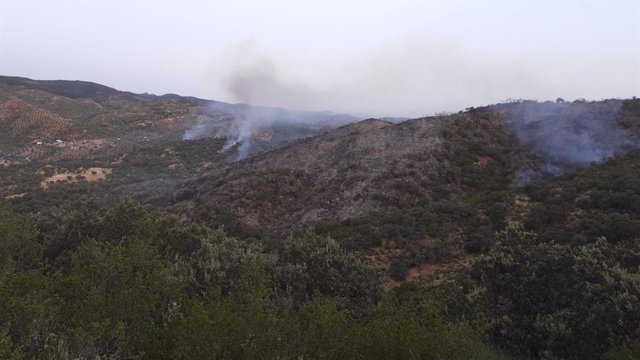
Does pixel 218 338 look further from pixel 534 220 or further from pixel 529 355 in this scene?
pixel 534 220

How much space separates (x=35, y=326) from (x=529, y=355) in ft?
36.1

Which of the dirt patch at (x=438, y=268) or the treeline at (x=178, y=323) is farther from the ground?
the treeline at (x=178, y=323)

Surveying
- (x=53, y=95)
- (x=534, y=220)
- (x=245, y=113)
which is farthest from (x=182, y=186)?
(x=53, y=95)

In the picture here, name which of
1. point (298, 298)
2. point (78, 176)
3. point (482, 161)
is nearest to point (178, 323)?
point (298, 298)

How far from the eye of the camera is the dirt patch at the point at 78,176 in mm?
53125

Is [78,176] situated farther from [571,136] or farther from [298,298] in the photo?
[571,136]

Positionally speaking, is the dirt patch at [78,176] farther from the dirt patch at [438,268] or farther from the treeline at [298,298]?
Result: the dirt patch at [438,268]

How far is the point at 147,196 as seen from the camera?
44781 millimetres

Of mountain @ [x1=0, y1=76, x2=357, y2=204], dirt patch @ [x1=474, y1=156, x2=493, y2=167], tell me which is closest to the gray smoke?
dirt patch @ [x1=474, y1=156, x2=493, y2=167]

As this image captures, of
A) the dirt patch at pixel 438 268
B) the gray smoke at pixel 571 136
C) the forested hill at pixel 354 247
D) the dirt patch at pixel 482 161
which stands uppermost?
the gray smoke at pixel 571 136

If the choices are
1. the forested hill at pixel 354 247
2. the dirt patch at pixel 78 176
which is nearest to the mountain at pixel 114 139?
the dirt patch at pixel 78 176

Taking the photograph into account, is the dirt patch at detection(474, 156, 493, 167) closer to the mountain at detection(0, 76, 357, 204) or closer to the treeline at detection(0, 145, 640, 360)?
the treeline at detection(0, 145, 640, 360)

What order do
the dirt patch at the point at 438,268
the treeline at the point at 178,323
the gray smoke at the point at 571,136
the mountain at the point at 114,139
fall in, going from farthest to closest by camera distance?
1. the mountain at the point at 114,139
2. the gray smoke at the point at 571,136
3. the dirt patch at the point at 438,268
4. the treeline at the point at 178,323

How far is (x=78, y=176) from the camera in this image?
55719 millimetres
